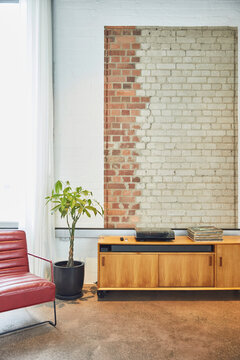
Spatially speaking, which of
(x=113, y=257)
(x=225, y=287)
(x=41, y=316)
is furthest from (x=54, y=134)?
(x=225, y=287)

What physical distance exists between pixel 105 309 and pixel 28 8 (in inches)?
138

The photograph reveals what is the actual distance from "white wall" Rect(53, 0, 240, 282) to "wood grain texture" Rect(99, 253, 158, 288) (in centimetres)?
68

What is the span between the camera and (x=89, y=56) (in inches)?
162

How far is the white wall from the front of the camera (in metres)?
4.10

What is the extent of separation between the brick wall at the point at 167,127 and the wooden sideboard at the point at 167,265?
543 mm

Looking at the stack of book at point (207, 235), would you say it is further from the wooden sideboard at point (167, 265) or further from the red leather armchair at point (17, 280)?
the red leather armchair at point (17, 280)

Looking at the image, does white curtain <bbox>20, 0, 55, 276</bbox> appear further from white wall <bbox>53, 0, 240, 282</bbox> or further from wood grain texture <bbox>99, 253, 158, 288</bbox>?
wood grain texture <bbox>99, 253, 158, 288</bbox>

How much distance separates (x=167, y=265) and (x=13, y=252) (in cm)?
171

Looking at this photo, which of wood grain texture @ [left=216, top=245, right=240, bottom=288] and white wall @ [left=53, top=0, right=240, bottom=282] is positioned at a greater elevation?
white wall @ [left=53, top=0, right=240, bottom=282]

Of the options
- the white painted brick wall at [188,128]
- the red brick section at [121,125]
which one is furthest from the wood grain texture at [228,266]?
the red brick section at [121,125]

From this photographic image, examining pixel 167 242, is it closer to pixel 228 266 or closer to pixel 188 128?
pixel 228 266

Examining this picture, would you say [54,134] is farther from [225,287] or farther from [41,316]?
[225,287]

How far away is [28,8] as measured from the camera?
3574mm

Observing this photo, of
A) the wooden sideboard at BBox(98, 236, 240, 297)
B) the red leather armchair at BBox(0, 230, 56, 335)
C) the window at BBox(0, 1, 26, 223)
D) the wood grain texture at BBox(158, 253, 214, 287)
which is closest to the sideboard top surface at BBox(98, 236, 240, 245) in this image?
the wooden sideboard at BBox(98, 236, 240, 297)
